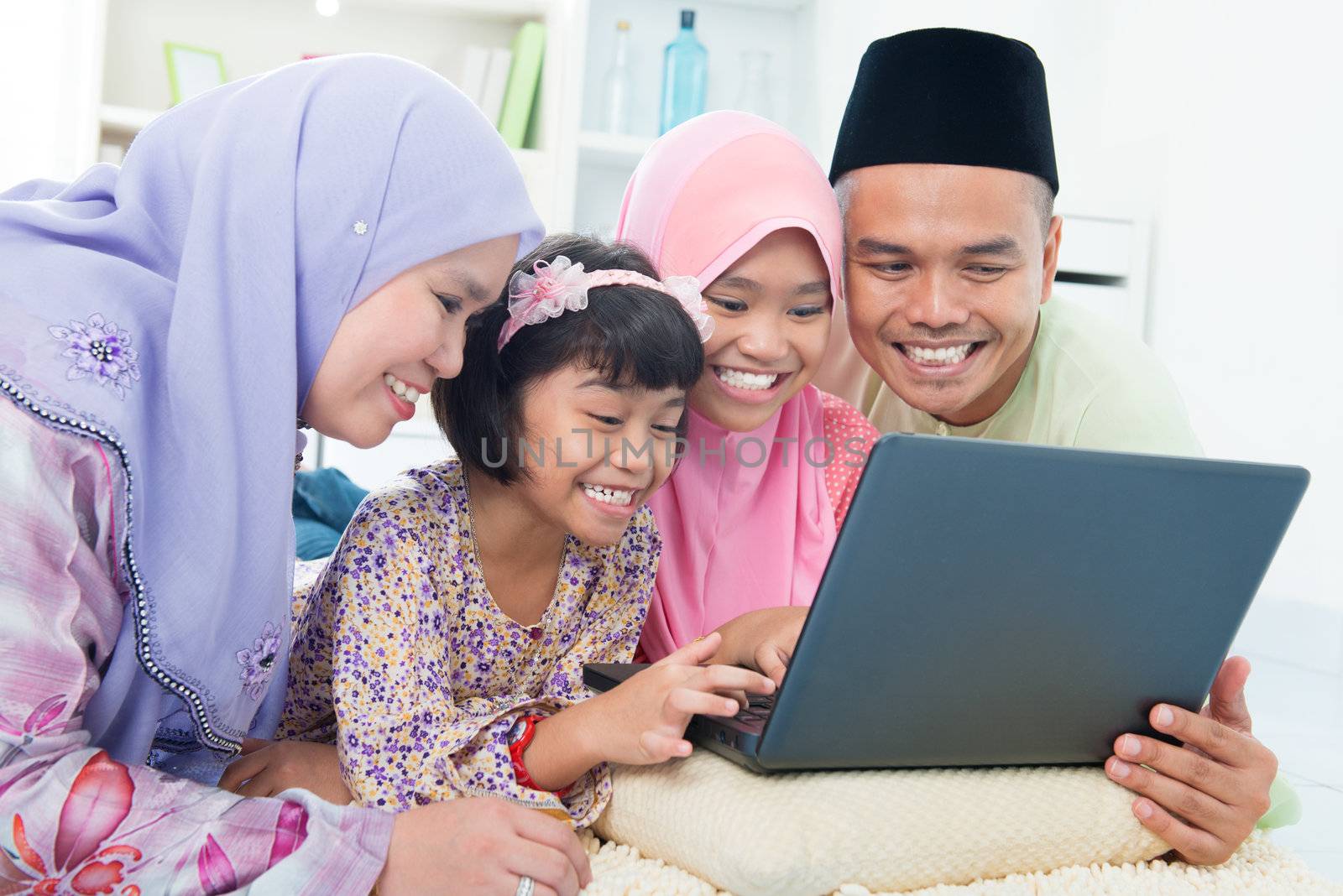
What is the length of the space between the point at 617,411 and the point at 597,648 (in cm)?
26

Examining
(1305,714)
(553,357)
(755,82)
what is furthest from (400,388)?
(755,82)

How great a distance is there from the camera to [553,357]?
4.37 ft

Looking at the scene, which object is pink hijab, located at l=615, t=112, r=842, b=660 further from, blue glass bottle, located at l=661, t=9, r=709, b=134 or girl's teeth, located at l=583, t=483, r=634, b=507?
blue glass bottle, located at l=661, t=9, r=709, b=134

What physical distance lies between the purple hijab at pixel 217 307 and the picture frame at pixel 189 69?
2.56 metres

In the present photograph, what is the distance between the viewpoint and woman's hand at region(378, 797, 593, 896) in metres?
0.90

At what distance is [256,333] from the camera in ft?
3.38

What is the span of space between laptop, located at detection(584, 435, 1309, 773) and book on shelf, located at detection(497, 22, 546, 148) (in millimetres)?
2942

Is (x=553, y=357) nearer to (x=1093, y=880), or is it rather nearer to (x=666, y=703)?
(x=666, y=703)

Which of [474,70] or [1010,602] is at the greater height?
[474,70]

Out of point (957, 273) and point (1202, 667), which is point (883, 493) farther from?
point (957, 273)

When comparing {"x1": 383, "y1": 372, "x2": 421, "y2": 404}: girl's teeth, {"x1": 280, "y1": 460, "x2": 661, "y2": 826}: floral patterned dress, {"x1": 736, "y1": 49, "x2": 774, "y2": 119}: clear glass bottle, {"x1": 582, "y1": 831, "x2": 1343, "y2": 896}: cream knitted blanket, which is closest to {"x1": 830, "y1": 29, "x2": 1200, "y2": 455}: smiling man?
{"x1": 280, "y1": 460, "x2": 661, "y2": 826}: floral patterned dress

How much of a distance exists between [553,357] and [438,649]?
0.34 meters

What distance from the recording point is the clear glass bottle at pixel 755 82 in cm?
398

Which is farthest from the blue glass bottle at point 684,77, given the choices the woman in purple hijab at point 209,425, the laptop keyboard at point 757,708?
the laptop keyboard at point 757,708
